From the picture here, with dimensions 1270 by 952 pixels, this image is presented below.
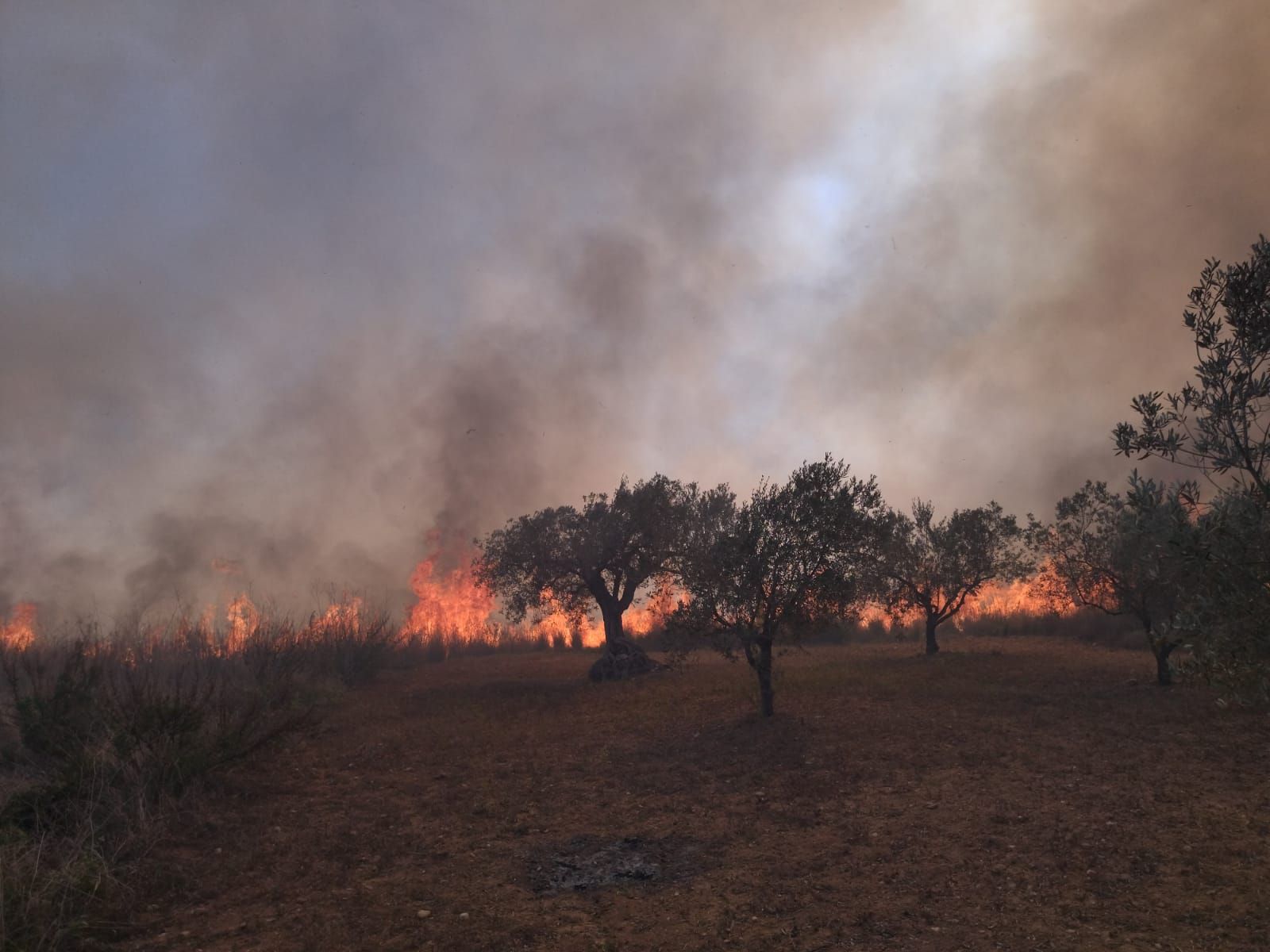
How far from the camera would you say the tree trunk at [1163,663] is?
57.4ft

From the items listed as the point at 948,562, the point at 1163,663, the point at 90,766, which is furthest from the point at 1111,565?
the point at 90,766

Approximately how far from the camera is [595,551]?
29.7m

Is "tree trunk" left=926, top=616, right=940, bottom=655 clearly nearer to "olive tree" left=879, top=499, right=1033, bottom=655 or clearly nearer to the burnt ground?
"olive tree" left=879, top=499, right=1033, bottom=655

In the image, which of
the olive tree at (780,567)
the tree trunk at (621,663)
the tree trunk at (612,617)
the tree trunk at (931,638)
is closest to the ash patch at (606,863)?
the olive tree at (780,567)

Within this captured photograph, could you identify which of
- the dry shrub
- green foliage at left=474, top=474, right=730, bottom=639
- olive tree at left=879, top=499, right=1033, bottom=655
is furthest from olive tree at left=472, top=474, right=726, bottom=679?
the dry shrub

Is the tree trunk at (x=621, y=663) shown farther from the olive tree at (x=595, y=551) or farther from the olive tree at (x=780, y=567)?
the olive tree at (x=780, y=567)

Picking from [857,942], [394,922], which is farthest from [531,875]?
[857,942]

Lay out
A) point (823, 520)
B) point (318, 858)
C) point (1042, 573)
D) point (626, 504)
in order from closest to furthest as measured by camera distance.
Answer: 1. point (318, 858)
2. point (823, 520)
3. point (1042, 573)
4. point (626, 504)

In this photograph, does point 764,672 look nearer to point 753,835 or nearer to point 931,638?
point 753,835

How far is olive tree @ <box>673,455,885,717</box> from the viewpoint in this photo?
16.4m

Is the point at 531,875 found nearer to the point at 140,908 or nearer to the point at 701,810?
the point at 701,810

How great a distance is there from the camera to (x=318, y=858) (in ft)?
30.3

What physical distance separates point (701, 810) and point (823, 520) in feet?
25.5

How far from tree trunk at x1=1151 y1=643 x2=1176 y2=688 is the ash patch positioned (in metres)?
14.6
